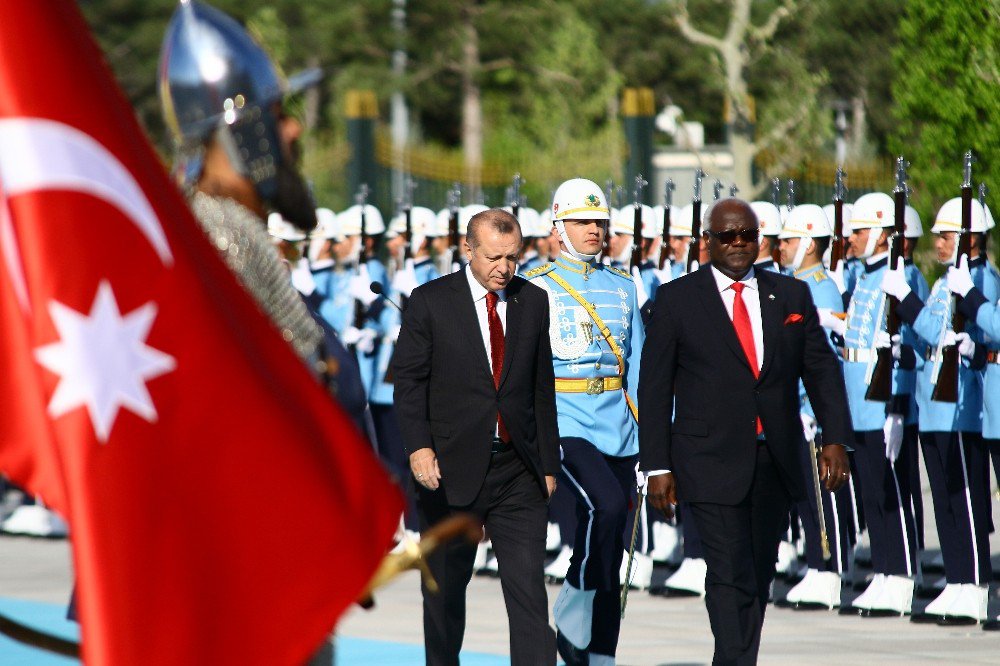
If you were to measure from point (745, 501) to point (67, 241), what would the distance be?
4.25 m

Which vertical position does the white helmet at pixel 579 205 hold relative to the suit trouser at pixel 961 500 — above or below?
above

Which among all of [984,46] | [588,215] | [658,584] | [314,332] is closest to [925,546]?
[658,584]

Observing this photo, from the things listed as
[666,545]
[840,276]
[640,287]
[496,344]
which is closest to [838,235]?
[840,276]

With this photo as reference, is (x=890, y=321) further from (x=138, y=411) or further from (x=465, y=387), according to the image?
(x=138, y=411)

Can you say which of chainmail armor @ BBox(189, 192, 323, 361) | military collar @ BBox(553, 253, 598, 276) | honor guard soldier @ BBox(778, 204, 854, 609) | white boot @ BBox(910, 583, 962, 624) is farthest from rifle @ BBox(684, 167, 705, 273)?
chainmail armor @ BBox(189, 192, 323, 361)

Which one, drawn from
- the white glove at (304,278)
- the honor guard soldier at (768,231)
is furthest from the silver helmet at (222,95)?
the white glove at (304,278)

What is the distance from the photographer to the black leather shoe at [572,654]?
770 cm

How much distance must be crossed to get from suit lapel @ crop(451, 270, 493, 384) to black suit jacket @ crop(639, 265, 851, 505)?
2.00ft

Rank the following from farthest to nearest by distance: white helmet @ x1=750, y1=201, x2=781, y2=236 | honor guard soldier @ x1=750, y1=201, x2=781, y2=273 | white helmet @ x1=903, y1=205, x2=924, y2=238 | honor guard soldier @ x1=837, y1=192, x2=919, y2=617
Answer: white helmet @ x1=750, y1=201, x2=781, y2=236
honor guard soldier @ x1=750, y1=201, x2=781, y2=273
white helmet @ x1=903, y1=205, x2=924, y2=238
honor guard soldier @ x1=837, y1=192, x2=919, y2=617

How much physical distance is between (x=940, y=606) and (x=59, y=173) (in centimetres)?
734

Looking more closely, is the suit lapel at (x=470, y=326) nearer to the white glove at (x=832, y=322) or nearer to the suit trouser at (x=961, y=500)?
the suit trouser at (x=961, y=500)

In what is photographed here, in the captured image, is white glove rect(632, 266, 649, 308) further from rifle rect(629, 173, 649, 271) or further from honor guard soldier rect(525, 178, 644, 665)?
honor guard soldier rect(525, 178, 644, 665)

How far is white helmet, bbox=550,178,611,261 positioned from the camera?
864 centimetres

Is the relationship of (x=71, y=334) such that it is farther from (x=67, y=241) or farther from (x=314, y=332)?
(x=314, y=332)
